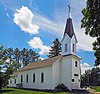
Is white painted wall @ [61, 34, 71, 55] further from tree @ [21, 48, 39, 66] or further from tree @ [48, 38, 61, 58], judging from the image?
tree @ [21, 48, 39, 66]

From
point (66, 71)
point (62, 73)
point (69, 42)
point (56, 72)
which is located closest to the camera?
point (66, 71)

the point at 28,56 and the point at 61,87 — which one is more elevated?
the point at 28,56

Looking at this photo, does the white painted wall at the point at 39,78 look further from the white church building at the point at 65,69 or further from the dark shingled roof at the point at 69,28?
the dark shingled roof at the point at 69,28

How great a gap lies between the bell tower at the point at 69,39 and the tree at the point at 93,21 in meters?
22.4

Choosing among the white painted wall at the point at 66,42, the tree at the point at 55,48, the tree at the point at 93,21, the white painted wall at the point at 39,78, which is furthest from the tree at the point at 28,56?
the tree at the point at 93,21

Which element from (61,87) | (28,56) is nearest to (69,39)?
(61,87)

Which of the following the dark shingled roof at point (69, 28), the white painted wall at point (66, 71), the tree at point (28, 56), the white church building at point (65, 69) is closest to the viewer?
the white painted wall at point (66, 71)

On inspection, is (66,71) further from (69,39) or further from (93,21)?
(93,21)

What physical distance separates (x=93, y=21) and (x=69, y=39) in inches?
928

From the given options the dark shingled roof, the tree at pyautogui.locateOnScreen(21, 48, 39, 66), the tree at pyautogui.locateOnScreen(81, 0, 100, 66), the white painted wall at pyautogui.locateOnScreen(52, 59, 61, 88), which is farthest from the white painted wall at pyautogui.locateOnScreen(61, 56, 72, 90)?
the tree at pyautogui.locateOnScreen(21, 48, 39, 66)

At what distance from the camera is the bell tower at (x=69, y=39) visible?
42625mm

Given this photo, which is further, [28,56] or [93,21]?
[28,56]

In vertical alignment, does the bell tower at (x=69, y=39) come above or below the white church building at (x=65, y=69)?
above

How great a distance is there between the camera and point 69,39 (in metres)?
42.9
